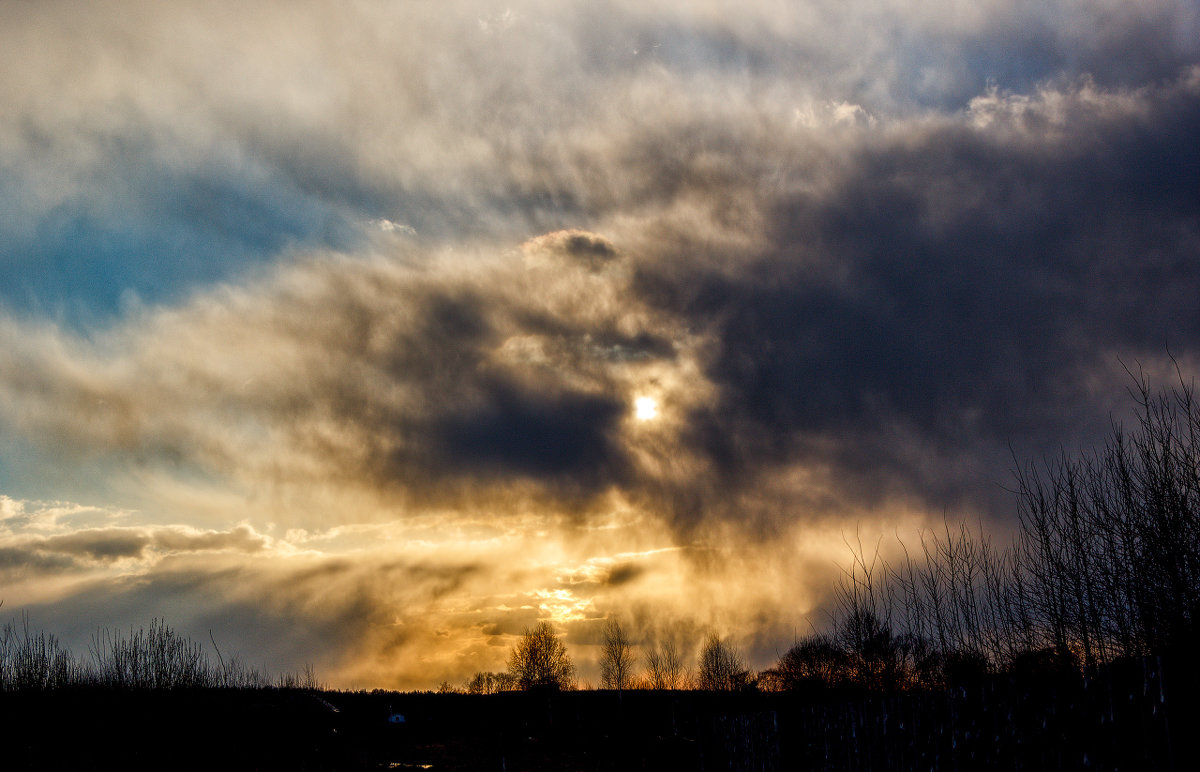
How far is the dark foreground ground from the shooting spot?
12.7ft

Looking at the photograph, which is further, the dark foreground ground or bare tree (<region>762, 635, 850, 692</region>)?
bare tree (<region>762, 635, 850, 692</region>)

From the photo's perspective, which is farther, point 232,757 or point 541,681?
point 541,681

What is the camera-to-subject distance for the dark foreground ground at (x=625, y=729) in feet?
12.7

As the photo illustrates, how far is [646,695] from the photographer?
32750 millimetres

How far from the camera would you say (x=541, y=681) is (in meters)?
64.7

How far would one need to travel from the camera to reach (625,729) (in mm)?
28297

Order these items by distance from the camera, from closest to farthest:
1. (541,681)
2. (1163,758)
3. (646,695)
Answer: (1163,758), (646,695), (541,681)

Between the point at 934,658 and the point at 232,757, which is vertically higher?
the point at 934,658

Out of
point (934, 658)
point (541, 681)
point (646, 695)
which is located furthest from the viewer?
point (541, 681)

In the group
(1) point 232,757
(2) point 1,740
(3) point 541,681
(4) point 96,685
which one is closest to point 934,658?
(1) point 232,757

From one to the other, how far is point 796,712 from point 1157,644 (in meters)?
8.37

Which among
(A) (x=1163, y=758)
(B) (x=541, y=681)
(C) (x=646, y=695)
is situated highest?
(A) (x=1163, y=758)

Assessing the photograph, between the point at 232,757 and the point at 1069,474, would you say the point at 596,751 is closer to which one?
the point at 232,757

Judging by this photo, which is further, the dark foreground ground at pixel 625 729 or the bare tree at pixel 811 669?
the bare tree at pixel 811 669
